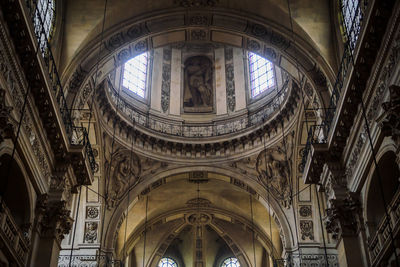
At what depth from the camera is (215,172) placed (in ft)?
64.8

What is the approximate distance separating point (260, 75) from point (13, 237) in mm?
13430

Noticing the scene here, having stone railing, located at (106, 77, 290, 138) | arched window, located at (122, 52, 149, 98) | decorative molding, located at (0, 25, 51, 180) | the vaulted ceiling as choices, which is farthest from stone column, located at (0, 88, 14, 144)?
arched window, located at (122, 52, 149, 98)

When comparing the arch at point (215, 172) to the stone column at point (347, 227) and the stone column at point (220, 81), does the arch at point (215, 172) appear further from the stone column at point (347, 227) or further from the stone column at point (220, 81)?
the stone column at point (347, 227)

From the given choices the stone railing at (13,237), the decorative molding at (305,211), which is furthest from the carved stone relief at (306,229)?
the stone railing at (13,237)

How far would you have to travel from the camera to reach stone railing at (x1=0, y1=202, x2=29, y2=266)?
958cm

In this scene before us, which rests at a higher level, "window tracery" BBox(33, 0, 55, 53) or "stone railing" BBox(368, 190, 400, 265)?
"window tracery" BBox(33, 0, 55, 53)

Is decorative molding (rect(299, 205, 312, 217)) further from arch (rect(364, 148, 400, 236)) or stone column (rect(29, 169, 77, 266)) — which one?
stone column (rect(29, 169, 77, 266))

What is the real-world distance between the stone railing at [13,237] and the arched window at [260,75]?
39.9 feet

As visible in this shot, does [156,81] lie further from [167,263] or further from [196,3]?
[167,263]

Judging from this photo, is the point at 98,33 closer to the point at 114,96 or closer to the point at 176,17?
the point at 176,17

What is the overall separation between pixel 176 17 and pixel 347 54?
491 centimetres

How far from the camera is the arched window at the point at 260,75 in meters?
21.0

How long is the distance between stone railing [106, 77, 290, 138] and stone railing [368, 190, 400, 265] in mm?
8801

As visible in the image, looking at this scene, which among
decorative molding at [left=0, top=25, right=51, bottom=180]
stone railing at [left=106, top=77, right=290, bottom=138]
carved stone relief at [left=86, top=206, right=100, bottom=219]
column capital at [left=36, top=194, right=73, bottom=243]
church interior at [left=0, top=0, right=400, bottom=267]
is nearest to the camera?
decorative molding at [left=0, top=25, right=51, bottom=180]
